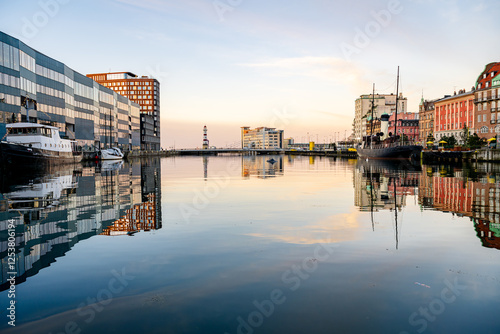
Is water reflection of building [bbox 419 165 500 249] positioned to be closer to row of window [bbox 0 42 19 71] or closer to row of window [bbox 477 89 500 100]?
row of window [bbox 0 42 19 71]

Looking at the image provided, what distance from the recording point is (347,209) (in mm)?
20297

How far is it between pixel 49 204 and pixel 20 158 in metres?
39.5

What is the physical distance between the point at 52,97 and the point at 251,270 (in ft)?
302

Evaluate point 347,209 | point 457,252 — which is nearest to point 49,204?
point 347,209

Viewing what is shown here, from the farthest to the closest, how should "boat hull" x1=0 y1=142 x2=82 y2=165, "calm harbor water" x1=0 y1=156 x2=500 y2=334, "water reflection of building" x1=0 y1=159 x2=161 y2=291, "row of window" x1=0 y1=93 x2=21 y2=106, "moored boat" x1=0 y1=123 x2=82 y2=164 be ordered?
"row of window" x1=0 y1=93 x2=21 y2=106 → "moored boat" x1=0 y1=123 x2=82 y2=164 → "boat hull" x1=0 y1=142 x2=82 y2=165 → "water reflection of building" x1=0 y1=159 x2=161 y2=291 → "calm harbor water" x1=0 y1=156 x2=500 y2=334

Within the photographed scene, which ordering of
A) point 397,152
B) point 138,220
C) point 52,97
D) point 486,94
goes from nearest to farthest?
point 138,220, point 52,97, point 397,152, point 486,94

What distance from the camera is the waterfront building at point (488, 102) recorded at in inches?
3802

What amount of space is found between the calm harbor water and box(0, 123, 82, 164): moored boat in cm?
3958

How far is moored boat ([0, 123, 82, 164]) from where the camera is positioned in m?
53.7

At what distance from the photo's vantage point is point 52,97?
88562 millimetres

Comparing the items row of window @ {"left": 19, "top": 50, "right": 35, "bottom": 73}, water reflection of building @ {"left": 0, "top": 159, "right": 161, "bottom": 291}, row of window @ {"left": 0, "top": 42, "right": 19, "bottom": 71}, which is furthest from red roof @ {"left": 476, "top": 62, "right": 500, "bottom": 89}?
row of window @ {"left": 0, "top": 42, "right": 19, "bottom": 71}

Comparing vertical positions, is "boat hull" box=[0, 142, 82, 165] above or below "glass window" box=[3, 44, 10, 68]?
below

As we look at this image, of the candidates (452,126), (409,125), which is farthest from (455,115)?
(409,125)

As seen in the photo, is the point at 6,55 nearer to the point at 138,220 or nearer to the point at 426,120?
the point at 138,220
